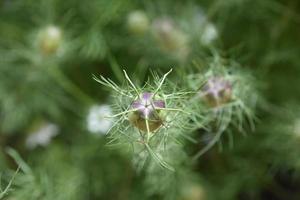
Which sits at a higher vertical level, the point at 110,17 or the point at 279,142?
the point at 110,17

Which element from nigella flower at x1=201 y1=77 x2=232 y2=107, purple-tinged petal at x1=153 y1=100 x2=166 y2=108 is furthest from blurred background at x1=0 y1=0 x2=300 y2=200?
purple-tinged petal at x1=153 y1=100 x2=166 y2=108

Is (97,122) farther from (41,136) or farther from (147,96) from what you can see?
(147,96)

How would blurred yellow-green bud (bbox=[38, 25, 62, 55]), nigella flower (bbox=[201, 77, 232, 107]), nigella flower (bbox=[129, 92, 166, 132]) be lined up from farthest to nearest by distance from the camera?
1. blurred yellow-green bud (bbox=[38, 25, 62, 55])
2. nigella flower (bbox=[201, 77, 232, 107])
3. nigella flower (bbox=[129, 92, 166, 132])

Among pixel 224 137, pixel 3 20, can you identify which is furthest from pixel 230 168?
pixel 3 20

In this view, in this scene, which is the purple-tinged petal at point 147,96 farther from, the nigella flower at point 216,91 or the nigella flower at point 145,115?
the nigella flower at point 216,91

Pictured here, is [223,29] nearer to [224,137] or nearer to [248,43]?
[248,43]

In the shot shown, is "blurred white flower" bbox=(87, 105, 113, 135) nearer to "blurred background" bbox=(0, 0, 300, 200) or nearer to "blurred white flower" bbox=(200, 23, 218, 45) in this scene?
"blurred background" bbox=(0, 0, 300, 200)

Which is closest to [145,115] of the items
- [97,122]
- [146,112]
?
[146,112]
